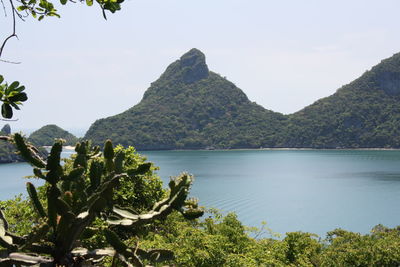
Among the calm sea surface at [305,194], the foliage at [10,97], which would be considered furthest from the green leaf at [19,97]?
the calm sea surface at [305,194]

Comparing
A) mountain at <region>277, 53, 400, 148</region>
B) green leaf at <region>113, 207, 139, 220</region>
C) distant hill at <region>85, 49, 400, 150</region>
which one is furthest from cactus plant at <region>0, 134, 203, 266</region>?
distant hill at <region>85, 49, 400, 150</region>

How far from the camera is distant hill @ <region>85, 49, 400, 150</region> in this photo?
14512 centimetres

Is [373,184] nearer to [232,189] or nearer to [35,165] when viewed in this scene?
[232,189]

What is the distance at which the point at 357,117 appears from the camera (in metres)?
147

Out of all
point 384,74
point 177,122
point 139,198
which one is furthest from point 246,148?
point 139,198

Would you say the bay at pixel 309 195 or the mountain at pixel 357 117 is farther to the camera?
the mountain at pixel 357 117

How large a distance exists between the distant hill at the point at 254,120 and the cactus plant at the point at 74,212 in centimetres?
14317

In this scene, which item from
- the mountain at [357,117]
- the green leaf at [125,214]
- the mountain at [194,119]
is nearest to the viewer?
the green leaf at [125,214]

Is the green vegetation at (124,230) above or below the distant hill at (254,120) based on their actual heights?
below

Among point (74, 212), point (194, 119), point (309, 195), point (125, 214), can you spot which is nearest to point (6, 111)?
point (74, 212)

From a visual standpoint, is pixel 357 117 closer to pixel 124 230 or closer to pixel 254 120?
pixel 254 120

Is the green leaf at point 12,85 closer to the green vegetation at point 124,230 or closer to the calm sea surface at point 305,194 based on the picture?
the green vegetation at point 124,230

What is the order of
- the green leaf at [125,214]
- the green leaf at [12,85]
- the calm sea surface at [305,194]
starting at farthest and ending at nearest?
the calm sea surface at [305,194] → the green leaf at [125,214] → the green leaf at [12,85]

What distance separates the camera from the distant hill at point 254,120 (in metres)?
145
